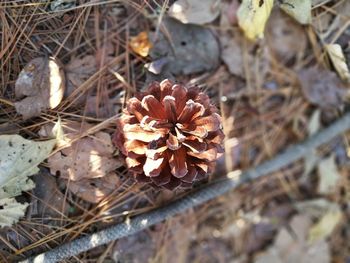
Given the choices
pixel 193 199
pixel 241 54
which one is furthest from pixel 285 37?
pixel 193 199

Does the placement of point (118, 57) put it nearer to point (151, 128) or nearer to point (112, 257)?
point (151, 128)

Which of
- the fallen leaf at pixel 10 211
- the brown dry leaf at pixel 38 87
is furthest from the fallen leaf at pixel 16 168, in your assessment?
the brown dry leaf at pixel 38 87

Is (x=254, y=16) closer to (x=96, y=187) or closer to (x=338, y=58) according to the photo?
(x=338, y=58)

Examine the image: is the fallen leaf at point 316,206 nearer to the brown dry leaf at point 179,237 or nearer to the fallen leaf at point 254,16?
the brown dry leaf at point 179,237

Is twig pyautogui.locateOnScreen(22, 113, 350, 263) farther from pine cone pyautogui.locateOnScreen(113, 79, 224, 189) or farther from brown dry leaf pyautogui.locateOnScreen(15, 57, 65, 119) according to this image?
brown dry leaf pyautogui.locateOnScreen(15, 57, 65, 119)

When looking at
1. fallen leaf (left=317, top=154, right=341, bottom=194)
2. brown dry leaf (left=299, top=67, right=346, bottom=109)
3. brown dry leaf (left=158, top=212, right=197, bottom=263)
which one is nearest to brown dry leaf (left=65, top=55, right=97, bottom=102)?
brown dry leaf (left=158, top=212, right=197, bottom=263)
